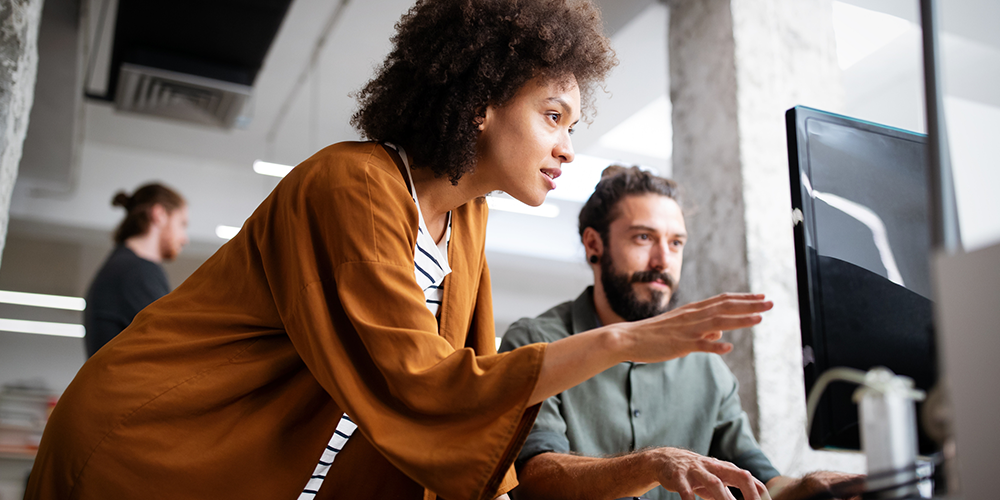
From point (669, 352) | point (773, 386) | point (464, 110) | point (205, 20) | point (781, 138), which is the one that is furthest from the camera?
point (205, 20)

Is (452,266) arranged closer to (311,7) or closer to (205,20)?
(205,20)

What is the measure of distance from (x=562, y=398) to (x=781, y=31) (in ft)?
6.23

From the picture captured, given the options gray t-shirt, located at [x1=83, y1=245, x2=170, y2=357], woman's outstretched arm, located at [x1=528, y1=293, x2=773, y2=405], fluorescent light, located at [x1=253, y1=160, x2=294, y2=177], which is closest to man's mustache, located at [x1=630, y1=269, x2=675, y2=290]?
woman's outstretched arm, located at [x1=528, y1=293, x2=773, y2=405]

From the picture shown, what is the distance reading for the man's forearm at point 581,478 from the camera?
122cm

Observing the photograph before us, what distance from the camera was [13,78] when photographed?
1.84 meters

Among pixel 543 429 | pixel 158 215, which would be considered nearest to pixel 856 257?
pixel 543 429

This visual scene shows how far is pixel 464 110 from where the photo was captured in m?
1.28

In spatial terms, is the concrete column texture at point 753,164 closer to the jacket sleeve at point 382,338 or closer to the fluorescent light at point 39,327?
the jacket sleeve at point 382,338

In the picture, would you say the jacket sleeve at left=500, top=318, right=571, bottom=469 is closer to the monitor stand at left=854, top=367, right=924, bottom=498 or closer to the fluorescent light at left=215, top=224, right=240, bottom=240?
the monitor stand at left=854, top=367, right=924, bottom=498

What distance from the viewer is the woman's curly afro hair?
1287 mm

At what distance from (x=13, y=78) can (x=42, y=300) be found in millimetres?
6682

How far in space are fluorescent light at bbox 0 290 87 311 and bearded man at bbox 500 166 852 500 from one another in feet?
23.0

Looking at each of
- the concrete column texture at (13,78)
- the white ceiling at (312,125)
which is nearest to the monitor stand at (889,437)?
the white ceiling at (312,125)

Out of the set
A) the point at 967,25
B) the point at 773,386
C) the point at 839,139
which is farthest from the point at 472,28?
the point at 773,386
